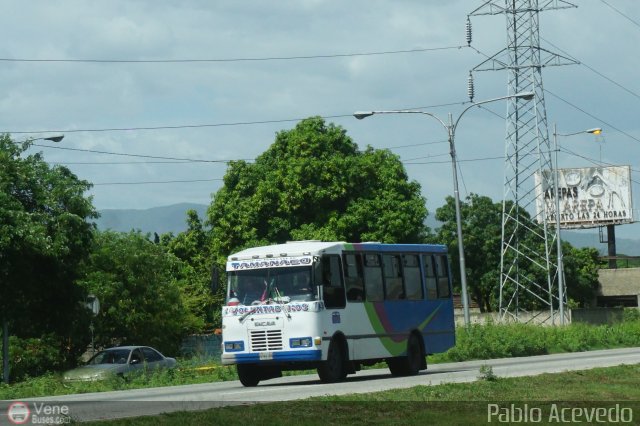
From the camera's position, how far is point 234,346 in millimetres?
25828

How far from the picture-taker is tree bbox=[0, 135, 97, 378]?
3619 centimetres

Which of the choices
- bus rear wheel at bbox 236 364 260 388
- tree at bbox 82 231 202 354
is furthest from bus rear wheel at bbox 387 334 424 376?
tree at bbox 82 231 202 354

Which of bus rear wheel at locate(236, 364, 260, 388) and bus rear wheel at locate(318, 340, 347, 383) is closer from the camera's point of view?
bus rear wheel at locate(318, 340, 347, 383)

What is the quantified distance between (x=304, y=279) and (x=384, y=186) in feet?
131

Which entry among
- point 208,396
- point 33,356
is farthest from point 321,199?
point 208,396

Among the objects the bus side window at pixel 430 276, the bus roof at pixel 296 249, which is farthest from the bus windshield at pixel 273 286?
the bus side window at pixel 430 276

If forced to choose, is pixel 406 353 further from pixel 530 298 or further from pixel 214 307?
pixel 530 298

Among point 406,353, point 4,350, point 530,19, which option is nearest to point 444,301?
point 406,353

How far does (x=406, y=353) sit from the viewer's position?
2900cm

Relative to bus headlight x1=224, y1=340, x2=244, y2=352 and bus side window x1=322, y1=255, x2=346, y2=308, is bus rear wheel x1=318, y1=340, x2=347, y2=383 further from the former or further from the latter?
bus headlight x1=224, y1=340, x2=244, y2=352

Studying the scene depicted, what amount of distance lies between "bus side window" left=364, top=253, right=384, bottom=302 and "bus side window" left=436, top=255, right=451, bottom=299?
3.51m

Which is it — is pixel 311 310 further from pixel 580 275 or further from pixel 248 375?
pixel 580 275

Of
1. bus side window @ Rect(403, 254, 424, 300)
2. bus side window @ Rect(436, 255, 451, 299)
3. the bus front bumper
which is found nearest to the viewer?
the bus front bumper

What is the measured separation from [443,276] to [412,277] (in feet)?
6.99
